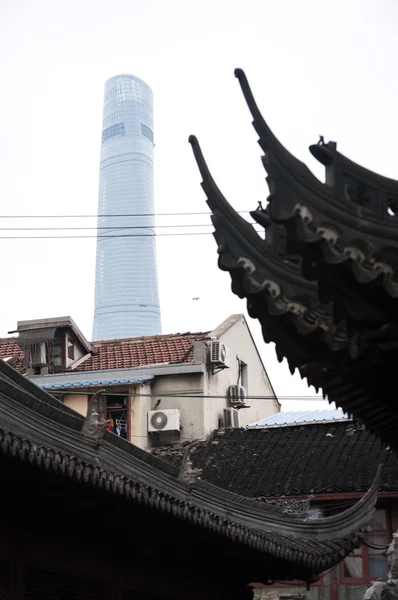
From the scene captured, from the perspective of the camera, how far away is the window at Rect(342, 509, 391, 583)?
21.3 metres

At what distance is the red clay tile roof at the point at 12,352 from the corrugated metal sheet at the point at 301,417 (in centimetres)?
712

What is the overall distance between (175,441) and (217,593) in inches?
445

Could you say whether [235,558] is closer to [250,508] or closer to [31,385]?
[250,508]

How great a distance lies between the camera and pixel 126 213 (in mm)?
136250

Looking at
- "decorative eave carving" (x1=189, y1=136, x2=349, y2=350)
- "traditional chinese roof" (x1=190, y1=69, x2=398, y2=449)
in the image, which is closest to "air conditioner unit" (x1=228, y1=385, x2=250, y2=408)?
"traditional chinese roof" (x1=190, y1=69, x2=398, y2=449)

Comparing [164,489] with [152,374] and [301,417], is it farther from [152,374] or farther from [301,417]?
[301,417]

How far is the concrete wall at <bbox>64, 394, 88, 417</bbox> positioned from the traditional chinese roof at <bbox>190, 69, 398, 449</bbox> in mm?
20604

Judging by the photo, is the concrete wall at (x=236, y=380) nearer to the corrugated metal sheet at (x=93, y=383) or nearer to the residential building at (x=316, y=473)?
the residential building at (x=316, y=473)

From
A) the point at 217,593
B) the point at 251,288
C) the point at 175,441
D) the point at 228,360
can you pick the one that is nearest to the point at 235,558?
the point at 217,593

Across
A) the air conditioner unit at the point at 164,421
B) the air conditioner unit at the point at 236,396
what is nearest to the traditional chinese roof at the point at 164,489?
the air conditioner unit at the point at 164,421

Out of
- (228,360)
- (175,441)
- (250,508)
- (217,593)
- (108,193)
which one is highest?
(108,193)

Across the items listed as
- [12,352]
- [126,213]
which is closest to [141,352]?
[12,352]

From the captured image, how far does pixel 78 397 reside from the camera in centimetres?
2739

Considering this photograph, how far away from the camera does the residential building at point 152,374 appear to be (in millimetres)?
26750
